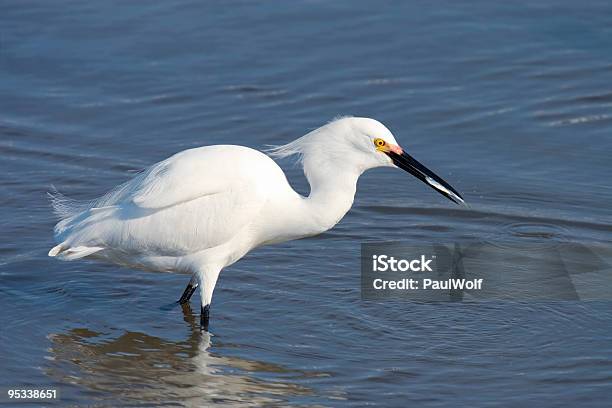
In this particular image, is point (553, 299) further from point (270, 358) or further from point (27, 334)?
point (27, 334)

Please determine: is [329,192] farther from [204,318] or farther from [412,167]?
[204,318]

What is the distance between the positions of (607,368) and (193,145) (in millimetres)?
5708

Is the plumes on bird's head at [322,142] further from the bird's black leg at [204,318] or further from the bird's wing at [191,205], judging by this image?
the bird's black leg at [204,318]

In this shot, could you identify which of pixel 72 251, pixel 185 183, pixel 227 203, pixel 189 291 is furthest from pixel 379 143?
pixel 72 251

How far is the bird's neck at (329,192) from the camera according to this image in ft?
26.3

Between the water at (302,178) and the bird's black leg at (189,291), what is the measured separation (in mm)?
145

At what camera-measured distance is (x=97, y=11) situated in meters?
15.7

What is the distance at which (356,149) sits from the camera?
7.95m

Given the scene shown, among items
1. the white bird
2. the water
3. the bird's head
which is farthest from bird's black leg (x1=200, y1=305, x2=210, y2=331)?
the bird's head

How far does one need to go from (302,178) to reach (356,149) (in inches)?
126

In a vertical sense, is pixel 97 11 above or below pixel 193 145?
above

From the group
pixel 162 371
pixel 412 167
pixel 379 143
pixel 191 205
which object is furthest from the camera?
pixel 191 205

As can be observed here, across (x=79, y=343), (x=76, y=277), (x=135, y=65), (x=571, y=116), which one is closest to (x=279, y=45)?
(x=135, y=65)

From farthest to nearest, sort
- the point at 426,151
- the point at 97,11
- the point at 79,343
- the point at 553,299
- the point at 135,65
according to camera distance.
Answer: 1. the point at 97,11
2. the point at 135,65
3. the point at 426,151
4. the point at 553,299
5. the point at 79,343
